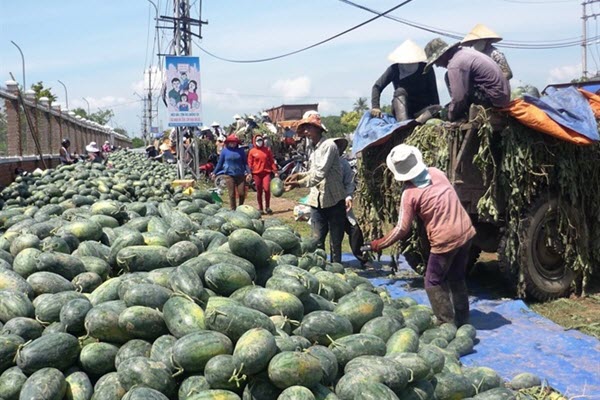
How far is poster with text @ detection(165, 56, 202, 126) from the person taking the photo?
13.5m

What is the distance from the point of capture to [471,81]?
685 centimetres

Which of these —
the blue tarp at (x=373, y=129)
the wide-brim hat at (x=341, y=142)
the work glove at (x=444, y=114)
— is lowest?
the wide-brim hat at (x=341, y=142)

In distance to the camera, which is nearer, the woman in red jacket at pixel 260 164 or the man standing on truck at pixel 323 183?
the man standing on truck at pixel 323 183

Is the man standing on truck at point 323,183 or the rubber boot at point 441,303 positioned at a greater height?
the man standing on truck at point 323,183

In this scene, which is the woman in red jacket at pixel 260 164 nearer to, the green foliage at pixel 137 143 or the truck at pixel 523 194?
the truck at pixel 523 194

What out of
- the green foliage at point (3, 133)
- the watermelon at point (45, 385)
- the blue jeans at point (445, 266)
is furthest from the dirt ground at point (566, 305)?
the green foliage at point (3, 133)

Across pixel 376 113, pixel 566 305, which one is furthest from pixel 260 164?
pixel 566 305

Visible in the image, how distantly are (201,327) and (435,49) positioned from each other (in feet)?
16.8

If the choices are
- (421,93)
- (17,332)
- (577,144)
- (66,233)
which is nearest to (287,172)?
(421,93)

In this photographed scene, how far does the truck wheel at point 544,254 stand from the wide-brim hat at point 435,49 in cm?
204

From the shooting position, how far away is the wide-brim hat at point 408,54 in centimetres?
811

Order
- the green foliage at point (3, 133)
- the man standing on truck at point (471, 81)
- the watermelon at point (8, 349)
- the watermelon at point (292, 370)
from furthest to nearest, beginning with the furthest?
the green foliage at point (3, 133), the man standing on truck at point (471, 81), the watermelon at point (8, 349), the watermelon at point (292, 370)

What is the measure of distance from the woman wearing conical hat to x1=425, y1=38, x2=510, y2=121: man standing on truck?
2.68ft

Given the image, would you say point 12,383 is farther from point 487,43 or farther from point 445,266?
point 487,43
